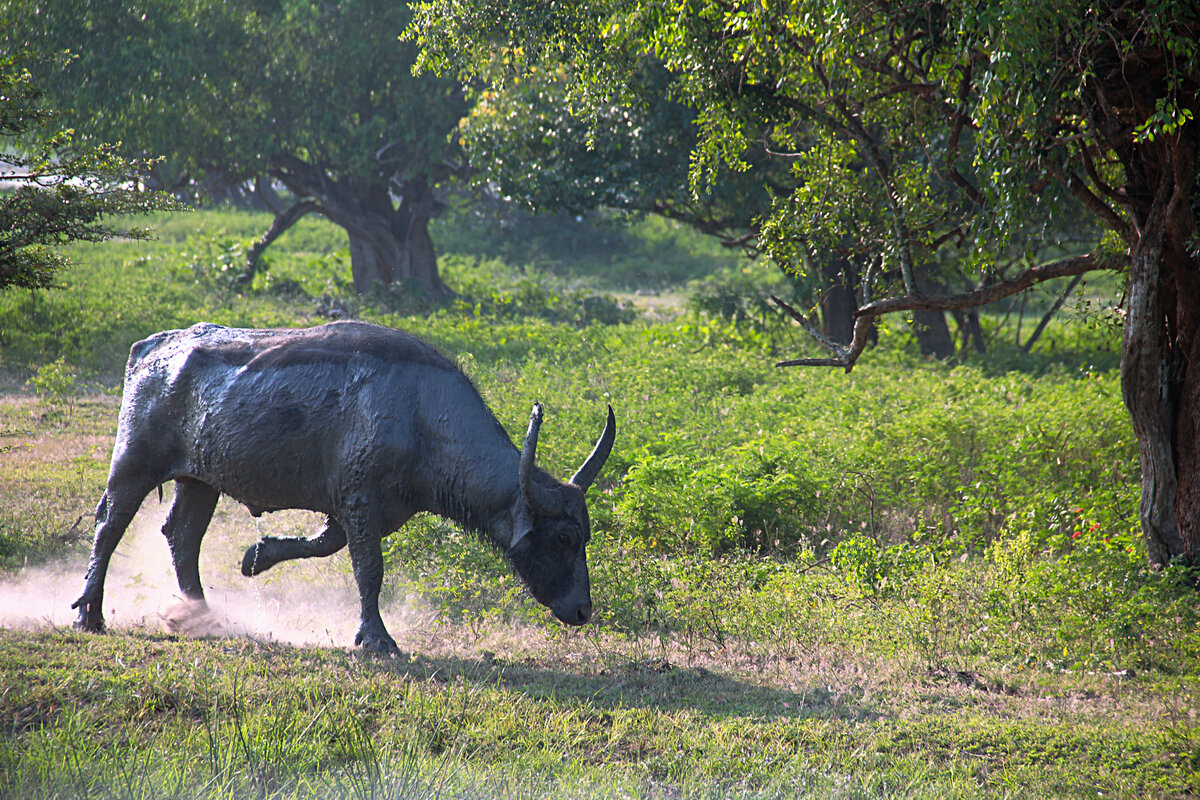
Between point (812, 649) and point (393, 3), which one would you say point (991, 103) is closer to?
point (812, 649)

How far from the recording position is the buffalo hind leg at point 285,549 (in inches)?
265

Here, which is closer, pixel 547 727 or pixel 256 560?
pixel 547 727

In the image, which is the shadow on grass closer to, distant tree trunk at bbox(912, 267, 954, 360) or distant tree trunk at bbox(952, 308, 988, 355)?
distant tree trunk at bbox(912, 267, 954, 360)

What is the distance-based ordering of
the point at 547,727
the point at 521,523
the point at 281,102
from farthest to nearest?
the point at 281,102
the point at 521,523
the point at 547,727

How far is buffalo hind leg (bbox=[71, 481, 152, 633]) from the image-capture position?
6.50 metres

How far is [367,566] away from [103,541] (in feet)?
6.09

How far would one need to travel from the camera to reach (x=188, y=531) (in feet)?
23.4

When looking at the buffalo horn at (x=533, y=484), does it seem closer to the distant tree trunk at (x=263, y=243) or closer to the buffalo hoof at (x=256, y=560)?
the buffalo hoof at (x=256, y=560)

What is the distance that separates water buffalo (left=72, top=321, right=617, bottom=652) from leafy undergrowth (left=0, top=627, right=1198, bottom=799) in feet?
2.20

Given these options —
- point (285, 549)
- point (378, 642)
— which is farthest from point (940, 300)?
point (285, 549)

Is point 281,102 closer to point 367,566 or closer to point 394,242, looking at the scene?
point 394,242

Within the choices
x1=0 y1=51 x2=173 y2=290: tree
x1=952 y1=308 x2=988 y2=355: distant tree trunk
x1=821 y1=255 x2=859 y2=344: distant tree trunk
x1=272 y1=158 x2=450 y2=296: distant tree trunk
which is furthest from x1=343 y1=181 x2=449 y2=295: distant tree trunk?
x1=0 y1=51 x2=173 y2=290: tree

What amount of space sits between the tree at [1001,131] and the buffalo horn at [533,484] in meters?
2.20

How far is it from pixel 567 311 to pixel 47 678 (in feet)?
55.7
